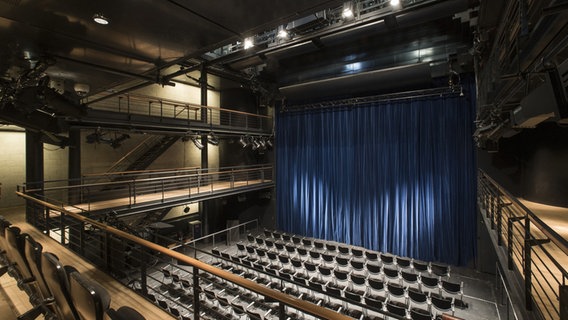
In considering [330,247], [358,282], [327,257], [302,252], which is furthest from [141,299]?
[330,247]

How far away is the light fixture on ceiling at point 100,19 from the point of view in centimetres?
184

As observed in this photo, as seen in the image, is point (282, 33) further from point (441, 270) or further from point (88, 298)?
point (88, 298)

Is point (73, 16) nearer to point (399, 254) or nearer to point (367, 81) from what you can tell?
point (367, 81)

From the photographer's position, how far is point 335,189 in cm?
1055

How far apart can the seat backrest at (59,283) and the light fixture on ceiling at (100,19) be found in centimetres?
180

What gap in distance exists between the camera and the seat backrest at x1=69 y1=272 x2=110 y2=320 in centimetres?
138

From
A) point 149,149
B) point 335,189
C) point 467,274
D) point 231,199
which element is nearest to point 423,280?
point 467,274

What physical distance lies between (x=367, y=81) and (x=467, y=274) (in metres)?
6.88

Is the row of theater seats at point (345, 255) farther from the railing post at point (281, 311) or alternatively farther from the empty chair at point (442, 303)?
the railing post at point (281, 311)

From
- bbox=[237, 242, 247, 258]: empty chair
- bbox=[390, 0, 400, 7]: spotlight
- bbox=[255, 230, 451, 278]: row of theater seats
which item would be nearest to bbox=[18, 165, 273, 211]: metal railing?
bbox=[237, 242, 247, 258]: empty chair

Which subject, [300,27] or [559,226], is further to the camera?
[300,27]

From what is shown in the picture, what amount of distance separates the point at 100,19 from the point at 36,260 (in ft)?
6.65

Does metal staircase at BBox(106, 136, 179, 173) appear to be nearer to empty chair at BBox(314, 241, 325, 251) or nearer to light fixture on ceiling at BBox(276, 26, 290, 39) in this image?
light fixture on ceiling at BBox(276, 26, 290, 39)

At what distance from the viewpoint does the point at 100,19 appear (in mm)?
1890
